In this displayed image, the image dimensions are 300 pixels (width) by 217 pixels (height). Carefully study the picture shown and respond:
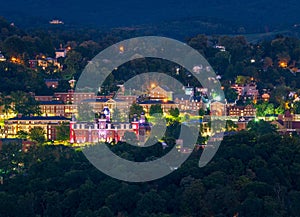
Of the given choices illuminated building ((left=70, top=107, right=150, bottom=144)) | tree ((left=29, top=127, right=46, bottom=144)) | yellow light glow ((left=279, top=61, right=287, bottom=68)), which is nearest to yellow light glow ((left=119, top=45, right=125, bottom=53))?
yellow light glow ((left=279, top=61, right=287, bottom=68))

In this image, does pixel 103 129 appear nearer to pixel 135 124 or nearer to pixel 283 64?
pixel 135 124

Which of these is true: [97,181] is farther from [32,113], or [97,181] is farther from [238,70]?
[238,70]

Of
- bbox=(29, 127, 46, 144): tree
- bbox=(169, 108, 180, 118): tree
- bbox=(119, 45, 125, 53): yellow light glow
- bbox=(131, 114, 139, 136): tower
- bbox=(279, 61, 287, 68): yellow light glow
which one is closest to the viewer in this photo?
bbox=(131, 114, 139, 136): tower

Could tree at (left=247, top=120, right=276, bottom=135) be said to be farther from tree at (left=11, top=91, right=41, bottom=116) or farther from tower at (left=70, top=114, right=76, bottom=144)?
tree at (left=11, top=91, right=41, bottom=116)

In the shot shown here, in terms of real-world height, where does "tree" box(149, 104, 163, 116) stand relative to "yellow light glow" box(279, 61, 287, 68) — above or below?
below

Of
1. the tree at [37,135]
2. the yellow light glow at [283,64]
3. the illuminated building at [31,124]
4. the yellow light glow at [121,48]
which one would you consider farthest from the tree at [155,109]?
the yellow light glow at [121,48]

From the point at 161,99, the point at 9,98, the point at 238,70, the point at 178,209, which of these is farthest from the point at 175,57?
the point at 178,209
